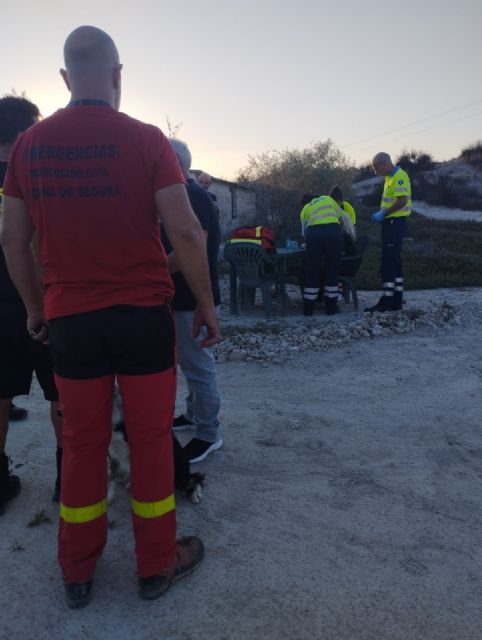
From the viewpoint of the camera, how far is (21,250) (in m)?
2.09

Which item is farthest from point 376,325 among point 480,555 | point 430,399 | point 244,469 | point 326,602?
point 326,602

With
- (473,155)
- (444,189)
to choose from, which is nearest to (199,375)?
(444,189)

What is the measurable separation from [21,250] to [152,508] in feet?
3.77

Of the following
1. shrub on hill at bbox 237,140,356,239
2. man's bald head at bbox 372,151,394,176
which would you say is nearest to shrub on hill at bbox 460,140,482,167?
shrub on hill at bbox 237,140,356,239

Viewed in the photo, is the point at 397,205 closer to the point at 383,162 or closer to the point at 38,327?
the point at 383,162

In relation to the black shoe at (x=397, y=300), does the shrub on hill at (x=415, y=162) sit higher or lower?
higher

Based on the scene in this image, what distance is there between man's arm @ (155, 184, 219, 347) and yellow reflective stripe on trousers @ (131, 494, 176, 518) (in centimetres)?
78

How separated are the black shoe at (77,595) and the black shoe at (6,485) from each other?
0.91m

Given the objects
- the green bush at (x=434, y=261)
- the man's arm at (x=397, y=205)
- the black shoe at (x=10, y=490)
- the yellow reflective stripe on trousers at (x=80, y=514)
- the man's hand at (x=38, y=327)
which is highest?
the man's arm at (x=397, y=205)

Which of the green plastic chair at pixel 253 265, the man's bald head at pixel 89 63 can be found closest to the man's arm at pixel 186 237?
the man's bald head at pixel 89 63

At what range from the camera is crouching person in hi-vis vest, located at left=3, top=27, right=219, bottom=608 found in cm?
191

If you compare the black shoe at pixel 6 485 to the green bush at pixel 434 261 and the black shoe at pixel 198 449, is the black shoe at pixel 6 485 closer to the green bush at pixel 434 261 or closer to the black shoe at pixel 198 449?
the black shoe at pixel 198 449

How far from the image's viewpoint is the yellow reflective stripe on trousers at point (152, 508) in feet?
7.04

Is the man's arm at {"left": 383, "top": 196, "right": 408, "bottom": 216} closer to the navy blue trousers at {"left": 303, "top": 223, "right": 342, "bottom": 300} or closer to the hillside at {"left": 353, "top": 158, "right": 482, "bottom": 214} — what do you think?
the navy blue trousers at {"left": 303, "top": 223, "right": 342, "bottom": 300}
